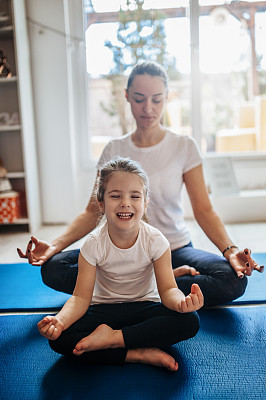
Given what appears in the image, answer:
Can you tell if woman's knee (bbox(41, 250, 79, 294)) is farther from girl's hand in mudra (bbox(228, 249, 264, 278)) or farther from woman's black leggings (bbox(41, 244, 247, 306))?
girl's hand in mudra (bbox(228, 249, 264, 278))

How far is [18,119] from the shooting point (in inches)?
124

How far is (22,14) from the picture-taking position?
306cm

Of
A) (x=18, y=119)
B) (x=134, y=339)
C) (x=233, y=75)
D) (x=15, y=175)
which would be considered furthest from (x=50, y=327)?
(x=233, y=75)

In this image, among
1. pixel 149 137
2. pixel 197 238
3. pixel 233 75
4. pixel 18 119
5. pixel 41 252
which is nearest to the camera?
pixel 41 252

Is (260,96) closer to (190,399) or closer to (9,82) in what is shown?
(9,82)

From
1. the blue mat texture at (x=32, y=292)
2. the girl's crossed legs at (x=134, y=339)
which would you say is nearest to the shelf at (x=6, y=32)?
the blue mat texture at (x=32, y=292)

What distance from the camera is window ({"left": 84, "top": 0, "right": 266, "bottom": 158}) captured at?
3324 mm

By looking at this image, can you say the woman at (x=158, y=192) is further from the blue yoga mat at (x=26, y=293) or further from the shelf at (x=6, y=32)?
the shelf at (x=6, y=32)

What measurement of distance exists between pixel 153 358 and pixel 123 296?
8.7 inches

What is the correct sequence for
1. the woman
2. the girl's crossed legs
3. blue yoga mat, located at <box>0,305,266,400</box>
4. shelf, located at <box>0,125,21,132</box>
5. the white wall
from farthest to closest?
the white wall → shelf, located at <box>0,125,21,132</box> → the woman → the girl's crossed legs → blue yoga mat, located at <box>0,305,266,400</box>

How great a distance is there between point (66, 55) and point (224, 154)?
1.53 meters

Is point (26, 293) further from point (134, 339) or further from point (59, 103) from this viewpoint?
point (59, 103)

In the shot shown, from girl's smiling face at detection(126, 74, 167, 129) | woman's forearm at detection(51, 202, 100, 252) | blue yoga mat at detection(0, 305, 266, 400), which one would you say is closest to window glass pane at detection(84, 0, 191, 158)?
girl's smiling face at detection(126, 74, 167, 129)

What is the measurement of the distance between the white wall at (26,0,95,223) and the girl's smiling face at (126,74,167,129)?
167cm
